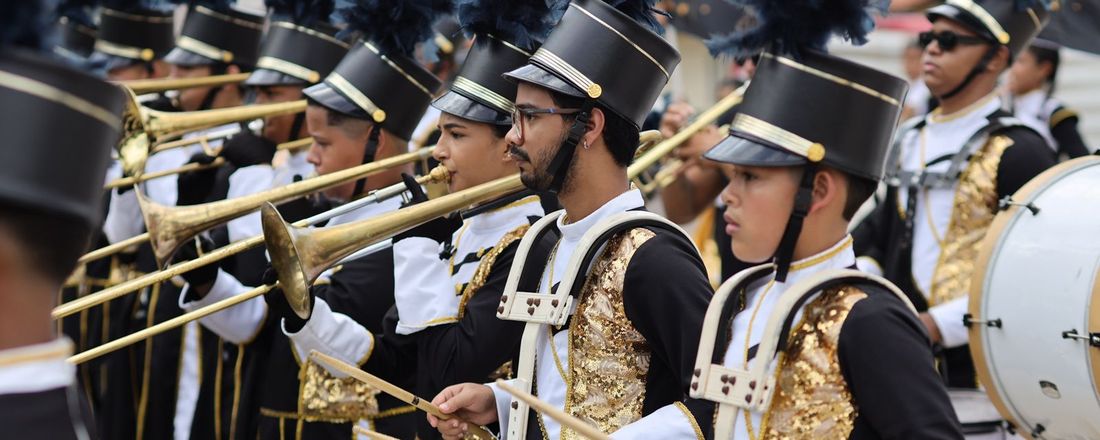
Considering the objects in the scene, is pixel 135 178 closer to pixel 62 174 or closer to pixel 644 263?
pixel 644 263

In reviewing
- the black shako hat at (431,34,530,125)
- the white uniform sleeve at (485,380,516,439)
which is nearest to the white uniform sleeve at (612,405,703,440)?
the white uniform sleeve at (485,380,516,439)

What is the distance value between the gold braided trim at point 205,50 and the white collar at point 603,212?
4.34m

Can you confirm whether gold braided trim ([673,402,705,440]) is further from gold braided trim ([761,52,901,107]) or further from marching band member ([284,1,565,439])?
marching band member ([284,1,565,439])

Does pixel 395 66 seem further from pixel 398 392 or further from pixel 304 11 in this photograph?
pixel 398 392

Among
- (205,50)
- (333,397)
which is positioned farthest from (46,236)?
(205,50)

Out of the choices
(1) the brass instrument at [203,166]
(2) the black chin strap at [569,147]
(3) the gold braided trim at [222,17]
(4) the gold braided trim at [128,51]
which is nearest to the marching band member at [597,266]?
(2) the black chin strap at [569,147]

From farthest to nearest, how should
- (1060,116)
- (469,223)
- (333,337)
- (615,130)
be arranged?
1. (1060,116)
2. (333,337)
3. (469,223)
4. (615,130)

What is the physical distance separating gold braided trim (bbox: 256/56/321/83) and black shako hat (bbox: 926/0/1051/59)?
2977 mm

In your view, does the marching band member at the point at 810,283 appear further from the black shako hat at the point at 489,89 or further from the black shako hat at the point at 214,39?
the black shako hat at the point at 214,39

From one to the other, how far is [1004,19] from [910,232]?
3.38 feet

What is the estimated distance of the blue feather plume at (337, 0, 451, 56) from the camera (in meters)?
5.58

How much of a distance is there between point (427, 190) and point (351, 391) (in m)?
0.80

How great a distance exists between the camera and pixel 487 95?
472cm

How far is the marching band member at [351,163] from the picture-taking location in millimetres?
5430
